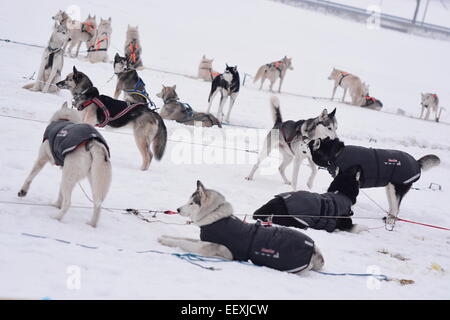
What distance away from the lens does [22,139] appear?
18.2ft

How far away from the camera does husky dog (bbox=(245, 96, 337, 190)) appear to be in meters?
6.24

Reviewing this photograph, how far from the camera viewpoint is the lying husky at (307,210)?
4.57 metres

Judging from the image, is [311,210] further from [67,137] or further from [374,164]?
[67,137]

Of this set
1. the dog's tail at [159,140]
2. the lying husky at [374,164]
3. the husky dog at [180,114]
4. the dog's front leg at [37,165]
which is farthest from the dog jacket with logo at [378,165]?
the husky dog at [180,114]

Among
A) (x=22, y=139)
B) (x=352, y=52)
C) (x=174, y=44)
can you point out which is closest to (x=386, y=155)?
(x=22, y=139)

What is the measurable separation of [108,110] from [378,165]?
3.14 meters

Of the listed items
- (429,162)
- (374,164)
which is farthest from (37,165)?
(429,162)

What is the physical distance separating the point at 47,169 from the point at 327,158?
2.99m

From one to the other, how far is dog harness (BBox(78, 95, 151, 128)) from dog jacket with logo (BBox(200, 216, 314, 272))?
8.89 feet

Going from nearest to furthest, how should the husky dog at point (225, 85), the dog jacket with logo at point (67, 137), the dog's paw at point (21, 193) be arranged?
1. the dog jacket with logo at point (67, 137)
2. the dog's paw at point (21, 193)
3. the husky dog at point (225, 85)

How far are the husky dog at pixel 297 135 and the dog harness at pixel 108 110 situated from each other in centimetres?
188

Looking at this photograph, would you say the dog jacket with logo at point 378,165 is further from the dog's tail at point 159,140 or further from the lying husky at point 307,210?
the dog's tail at point 159,140
